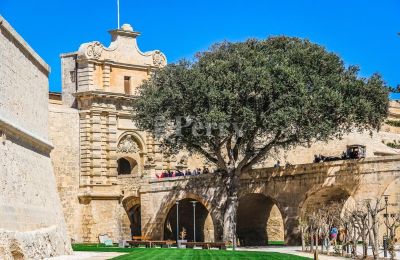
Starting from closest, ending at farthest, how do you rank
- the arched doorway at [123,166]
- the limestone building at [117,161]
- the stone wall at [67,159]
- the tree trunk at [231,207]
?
1. the tree trunk at [231,207]
2. the limestone building at [117,161]
3. the stone wall at [67,159]
4. the arched doorway at [123,166]

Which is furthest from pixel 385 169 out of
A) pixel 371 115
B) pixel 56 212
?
pixel 56 212

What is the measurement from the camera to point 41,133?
32.8 metres

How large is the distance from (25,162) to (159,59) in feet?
88.7

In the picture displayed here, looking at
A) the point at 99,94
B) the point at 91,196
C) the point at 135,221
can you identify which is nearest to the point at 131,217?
the point at 135,221

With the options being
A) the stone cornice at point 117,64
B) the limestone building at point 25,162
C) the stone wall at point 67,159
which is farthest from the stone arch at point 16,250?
the stone cornice at point 117,64

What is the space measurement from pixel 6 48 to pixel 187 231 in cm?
2682

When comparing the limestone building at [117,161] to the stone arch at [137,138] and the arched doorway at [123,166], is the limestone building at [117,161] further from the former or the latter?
the arched doorway at [123,166]

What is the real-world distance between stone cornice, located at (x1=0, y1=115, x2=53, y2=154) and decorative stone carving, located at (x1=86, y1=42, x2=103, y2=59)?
1893cm

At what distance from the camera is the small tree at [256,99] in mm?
39250

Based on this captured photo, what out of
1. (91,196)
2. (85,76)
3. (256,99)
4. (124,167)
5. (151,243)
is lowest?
(151,243)

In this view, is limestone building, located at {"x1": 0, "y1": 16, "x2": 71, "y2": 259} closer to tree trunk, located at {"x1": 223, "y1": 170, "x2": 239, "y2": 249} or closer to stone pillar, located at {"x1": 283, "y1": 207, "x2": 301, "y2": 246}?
tree trunk, located at {"x1": 223, "y1": 170, "x2": 239, "y2": 249}

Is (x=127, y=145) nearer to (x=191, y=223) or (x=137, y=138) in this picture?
(x=137, y=138)

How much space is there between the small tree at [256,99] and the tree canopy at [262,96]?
43 millimetres

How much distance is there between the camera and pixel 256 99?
39812 mm
